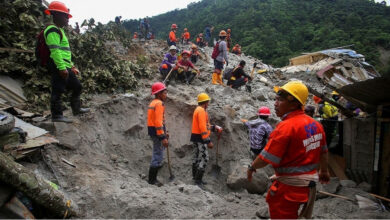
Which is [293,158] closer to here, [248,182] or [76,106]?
[248,182]

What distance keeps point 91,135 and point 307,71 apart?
17.0 metres

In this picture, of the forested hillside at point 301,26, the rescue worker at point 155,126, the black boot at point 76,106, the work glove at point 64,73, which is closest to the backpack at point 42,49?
the work glove at point 64,73

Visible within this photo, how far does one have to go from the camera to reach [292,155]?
90.5 inches

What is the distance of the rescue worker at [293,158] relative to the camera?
88.7 inches

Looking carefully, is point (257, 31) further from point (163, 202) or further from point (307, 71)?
point (163, 202)

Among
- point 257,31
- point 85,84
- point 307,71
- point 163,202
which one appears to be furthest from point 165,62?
point 257,31

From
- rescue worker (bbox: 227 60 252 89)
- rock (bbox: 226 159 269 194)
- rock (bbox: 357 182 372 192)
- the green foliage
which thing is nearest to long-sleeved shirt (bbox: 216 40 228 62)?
rescue worker (bbox: 227 60 252 89)

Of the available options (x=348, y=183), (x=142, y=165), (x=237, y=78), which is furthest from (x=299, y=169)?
(x=237, y=78)

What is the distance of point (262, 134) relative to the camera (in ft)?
16.5

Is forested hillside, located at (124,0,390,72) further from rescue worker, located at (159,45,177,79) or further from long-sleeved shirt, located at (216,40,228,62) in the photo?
rescue worker, located at (159,45,177,79)

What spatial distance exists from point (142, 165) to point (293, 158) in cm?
397

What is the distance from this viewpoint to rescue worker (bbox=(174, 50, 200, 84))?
29.6 feet

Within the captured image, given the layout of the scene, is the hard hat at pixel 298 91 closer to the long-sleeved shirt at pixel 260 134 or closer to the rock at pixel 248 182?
the long-sleeved shirt at pixel 260 134

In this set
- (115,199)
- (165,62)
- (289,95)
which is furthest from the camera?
(165,62)
